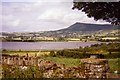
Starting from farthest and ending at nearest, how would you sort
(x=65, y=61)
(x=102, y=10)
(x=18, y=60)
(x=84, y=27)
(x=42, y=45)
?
1. (x=102, y=10)
2. (x=84, y=27)
3. (x=42, y=45)
4. (x=65, y=61)
5. (x=18, y=60)

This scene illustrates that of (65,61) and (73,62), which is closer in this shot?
(73,62)

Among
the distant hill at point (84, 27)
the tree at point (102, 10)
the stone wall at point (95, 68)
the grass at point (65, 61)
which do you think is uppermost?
the tree at point (102, 10)

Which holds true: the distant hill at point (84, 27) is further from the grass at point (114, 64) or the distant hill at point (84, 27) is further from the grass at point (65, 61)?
the grass at point (114, 64)

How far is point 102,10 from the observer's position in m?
16.5

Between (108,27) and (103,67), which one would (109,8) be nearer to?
(108,27)

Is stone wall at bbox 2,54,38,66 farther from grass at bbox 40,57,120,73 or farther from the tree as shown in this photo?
the tree

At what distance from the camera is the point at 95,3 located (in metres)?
16.1

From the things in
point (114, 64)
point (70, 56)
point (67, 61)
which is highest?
point (70, 56)

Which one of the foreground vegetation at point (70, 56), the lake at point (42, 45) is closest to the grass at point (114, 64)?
the foreground vegetation at point (70, 56)

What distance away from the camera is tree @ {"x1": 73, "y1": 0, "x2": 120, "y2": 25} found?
52.1 feet

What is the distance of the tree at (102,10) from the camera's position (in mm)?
15883

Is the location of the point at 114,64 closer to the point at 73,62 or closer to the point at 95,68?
the point at 95,68

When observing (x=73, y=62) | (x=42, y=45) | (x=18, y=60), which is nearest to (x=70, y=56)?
(x=73, y=62)

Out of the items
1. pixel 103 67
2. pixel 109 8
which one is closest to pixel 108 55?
pixel 103 67
